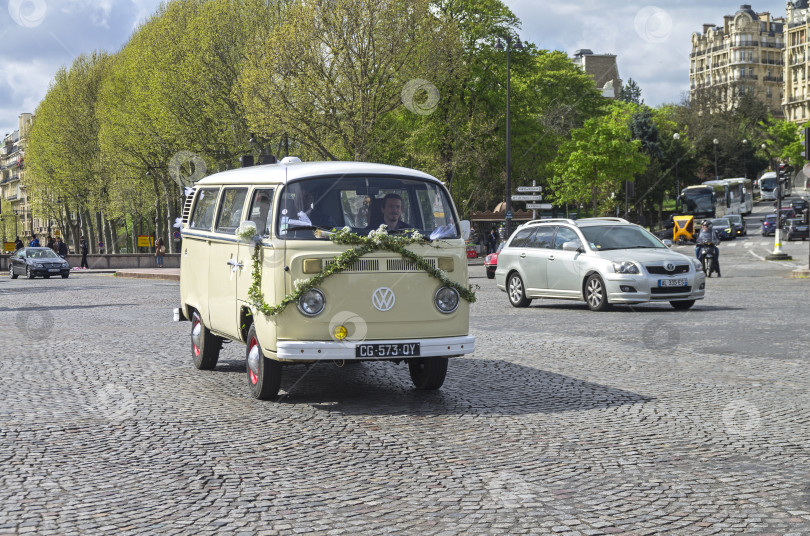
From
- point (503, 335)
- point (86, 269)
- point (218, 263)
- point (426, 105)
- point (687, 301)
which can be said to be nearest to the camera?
point (218, 263)

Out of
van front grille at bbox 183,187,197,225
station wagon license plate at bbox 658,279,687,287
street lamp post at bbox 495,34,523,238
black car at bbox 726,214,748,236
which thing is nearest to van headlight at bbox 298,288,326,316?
van front grille at bbox 183,187,197,225

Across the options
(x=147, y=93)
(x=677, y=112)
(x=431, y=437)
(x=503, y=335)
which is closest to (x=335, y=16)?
(x=147, y=93)

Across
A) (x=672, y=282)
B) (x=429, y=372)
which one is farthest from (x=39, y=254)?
(x=429, y=372)

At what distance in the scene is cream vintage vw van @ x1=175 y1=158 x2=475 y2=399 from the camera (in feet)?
27.4

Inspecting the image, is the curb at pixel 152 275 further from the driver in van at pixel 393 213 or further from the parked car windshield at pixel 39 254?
the driver in van at pixel 393 213

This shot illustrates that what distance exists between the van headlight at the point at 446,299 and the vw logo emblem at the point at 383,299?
0.38 metres

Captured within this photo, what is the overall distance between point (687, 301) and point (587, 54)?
149 metres

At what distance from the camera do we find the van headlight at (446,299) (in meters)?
8.62

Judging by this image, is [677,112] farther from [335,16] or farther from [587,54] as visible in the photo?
[335,16]

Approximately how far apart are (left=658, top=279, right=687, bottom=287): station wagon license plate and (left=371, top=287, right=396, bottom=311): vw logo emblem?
416 inches

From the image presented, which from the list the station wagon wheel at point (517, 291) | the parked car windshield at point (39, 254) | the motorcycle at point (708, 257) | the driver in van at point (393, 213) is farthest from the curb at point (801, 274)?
the parked car windshield at point (39, 254)

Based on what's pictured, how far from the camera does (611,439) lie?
702 cm

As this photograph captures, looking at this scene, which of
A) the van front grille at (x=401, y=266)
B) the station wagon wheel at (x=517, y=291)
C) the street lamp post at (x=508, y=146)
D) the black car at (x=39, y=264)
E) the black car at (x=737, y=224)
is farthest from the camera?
the black car at (x=737, y=224)

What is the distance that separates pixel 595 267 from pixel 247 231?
10.9 metres
